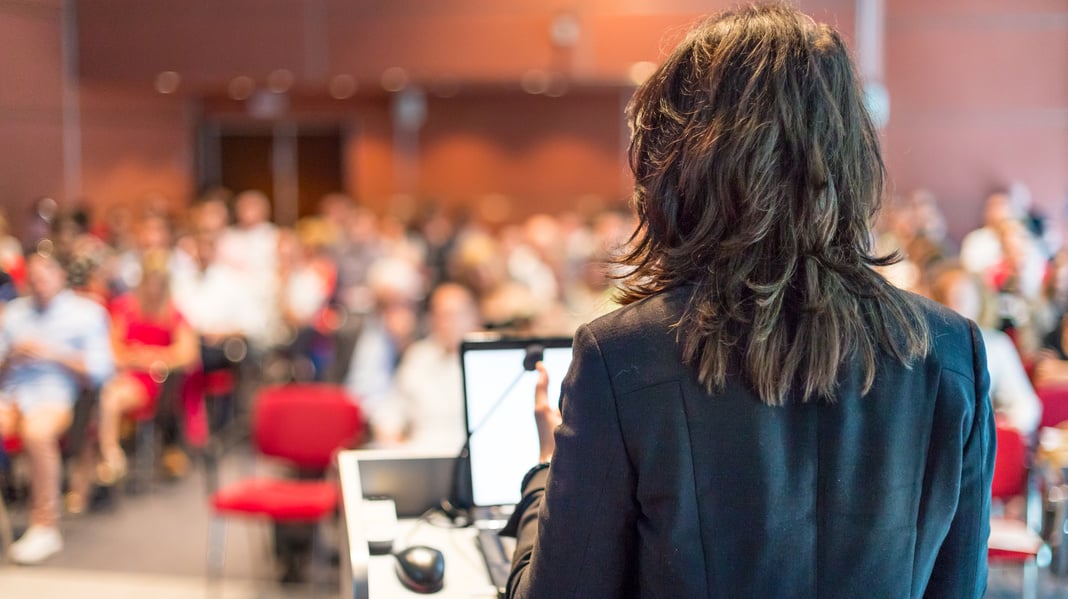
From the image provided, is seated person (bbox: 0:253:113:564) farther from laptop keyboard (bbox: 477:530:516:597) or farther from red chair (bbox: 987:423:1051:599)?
red chair (bbox: 987:423:1051:599)

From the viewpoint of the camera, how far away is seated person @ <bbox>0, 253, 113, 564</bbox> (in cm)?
440

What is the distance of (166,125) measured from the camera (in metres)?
10.8

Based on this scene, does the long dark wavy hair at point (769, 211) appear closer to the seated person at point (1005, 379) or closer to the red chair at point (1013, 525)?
the red chair at point (1013, 525)

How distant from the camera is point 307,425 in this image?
14.5 ft

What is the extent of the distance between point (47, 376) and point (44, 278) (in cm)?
85

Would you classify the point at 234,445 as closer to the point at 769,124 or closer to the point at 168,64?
the point at 168,64

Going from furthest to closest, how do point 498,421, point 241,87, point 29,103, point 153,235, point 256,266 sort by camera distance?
point 241,87 < point 256,266 < point 153,235 < point 29,103 < point 498,421

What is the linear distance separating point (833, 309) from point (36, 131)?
3089 millimetres

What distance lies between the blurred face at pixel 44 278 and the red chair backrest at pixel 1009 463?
12.7ft

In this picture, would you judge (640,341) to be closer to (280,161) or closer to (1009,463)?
(1009,463)

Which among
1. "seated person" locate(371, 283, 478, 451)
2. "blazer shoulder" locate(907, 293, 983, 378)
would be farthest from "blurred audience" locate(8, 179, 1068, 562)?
"blazer shoulder" locate(907, 293, 983, 378)

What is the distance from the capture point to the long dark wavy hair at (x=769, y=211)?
1167mm

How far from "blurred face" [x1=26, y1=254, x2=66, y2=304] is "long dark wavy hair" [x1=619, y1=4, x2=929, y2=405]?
3254mm

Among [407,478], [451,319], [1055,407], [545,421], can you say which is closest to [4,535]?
[451,319]
